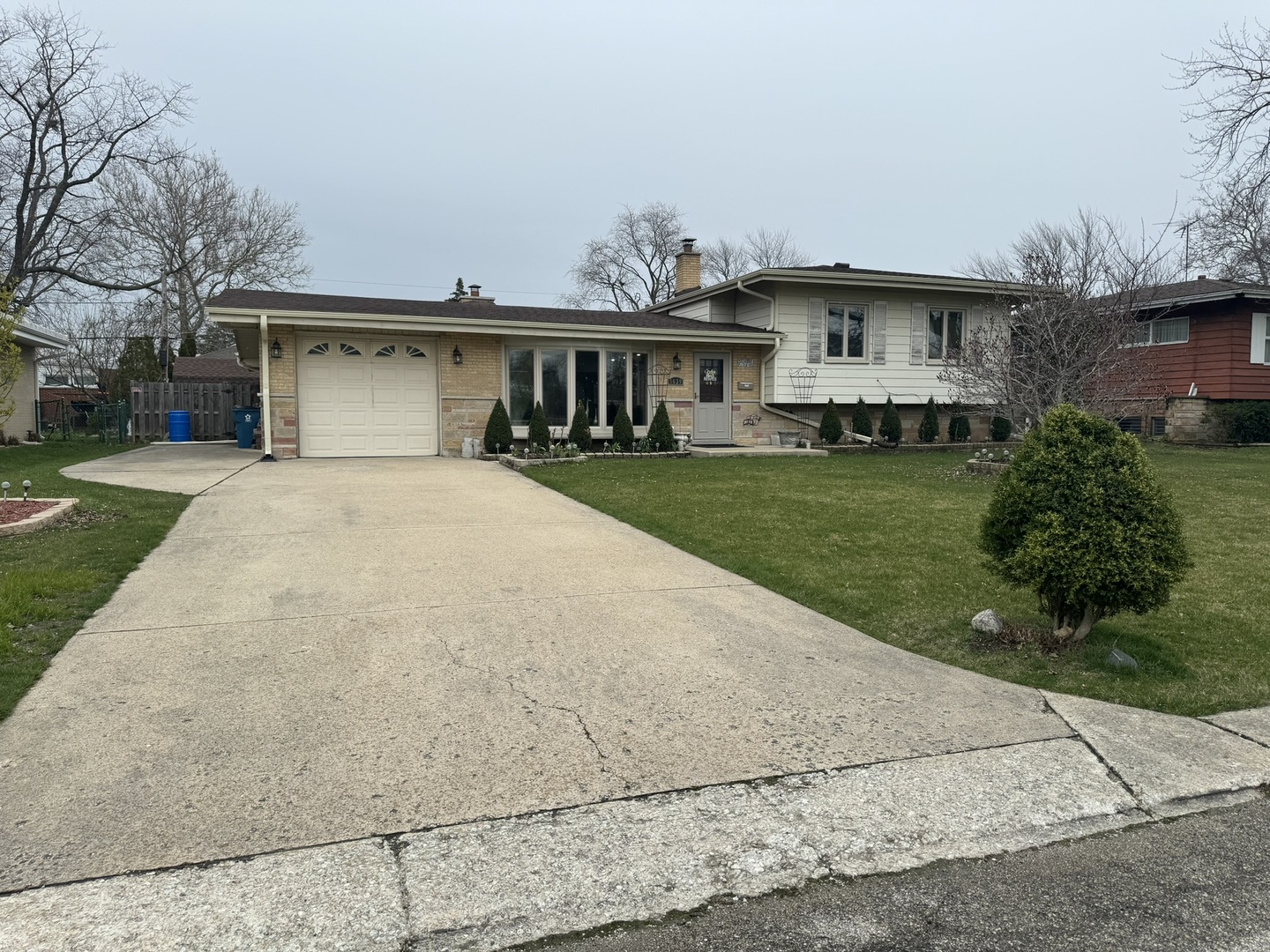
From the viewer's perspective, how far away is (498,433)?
15906 mm

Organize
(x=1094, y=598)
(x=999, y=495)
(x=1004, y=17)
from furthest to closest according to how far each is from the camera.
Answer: (x=1004, y=17)
(x=999, y=495)
(x=1094, y=598)

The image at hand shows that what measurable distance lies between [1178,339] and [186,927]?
25608 millimetres

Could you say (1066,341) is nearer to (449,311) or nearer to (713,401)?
(713,401)

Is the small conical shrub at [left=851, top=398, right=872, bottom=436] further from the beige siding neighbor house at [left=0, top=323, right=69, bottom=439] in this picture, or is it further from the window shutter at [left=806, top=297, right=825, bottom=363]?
the beige siding neighbor house at [left=0, top=323, right=69, bottom=439]

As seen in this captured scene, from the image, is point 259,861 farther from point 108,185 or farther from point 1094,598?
point 108,185

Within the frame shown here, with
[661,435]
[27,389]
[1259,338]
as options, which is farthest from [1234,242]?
[27,389]

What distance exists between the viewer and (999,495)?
4773mm

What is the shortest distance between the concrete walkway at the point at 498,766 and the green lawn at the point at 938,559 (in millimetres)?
347

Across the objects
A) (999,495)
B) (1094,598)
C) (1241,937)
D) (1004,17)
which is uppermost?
(1004,17)

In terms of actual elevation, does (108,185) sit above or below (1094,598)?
above

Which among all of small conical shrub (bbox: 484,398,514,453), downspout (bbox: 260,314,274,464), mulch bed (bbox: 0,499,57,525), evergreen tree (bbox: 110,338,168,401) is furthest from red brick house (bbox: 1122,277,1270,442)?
evergreen tree (bbox: 110,338,168,401)

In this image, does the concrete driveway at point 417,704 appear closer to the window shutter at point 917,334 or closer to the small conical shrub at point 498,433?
the small conical shrub at point 498,433

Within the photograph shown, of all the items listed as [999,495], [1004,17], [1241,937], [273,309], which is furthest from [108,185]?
[1241,937]

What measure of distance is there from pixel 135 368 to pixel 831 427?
72.6 ft
